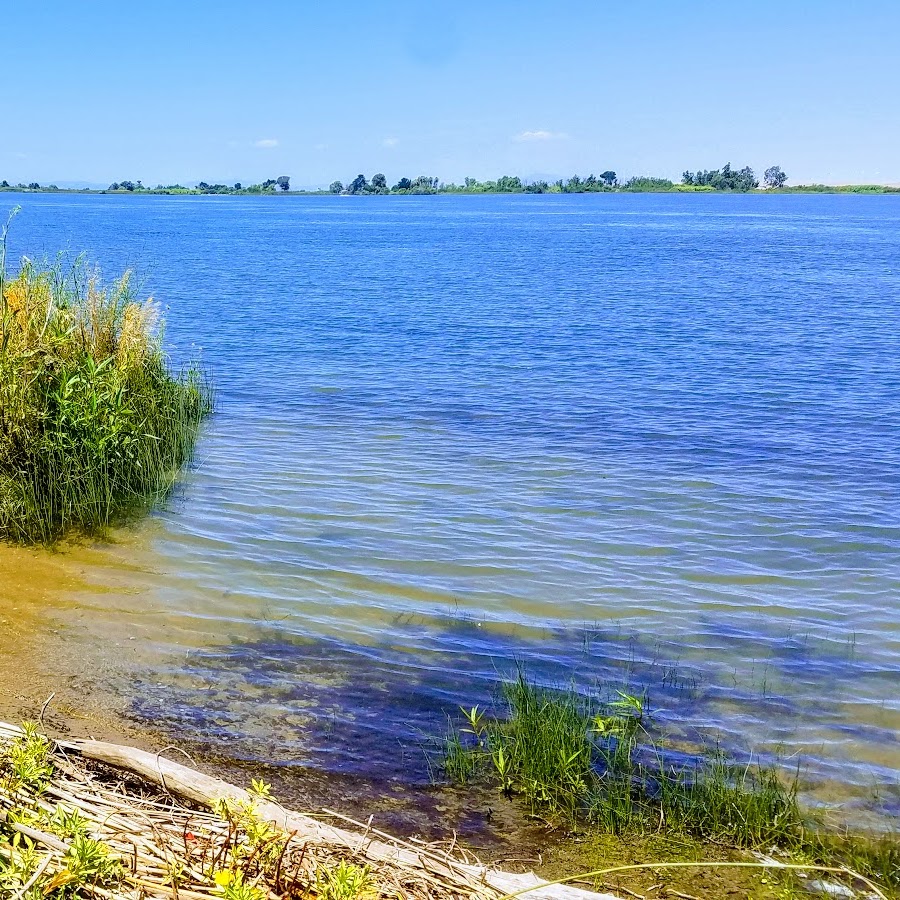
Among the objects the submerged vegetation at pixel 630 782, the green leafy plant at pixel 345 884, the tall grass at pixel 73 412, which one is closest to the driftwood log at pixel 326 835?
the green leafy plant at pixel 345 884

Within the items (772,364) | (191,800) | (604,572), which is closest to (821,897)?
(191,800)

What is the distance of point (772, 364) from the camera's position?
2294cm

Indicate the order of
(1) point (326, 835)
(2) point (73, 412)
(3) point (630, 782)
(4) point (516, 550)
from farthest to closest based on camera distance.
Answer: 1. (4) point (516, 550)
2. (2) point (73, 412)
3. (3) point (630, 782)
4. (1) point (326, 835)

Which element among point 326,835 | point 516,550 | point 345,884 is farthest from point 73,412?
point 345,884

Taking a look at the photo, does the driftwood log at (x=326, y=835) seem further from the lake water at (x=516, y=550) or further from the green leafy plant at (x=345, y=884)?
the lake water at (x=516, y=550)

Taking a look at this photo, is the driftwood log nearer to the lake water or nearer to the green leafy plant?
the green leafy plant

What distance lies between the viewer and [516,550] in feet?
33.9

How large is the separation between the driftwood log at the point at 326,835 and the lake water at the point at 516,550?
1.65 m

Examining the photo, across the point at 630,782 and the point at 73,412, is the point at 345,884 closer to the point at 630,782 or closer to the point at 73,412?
the point at 630,782

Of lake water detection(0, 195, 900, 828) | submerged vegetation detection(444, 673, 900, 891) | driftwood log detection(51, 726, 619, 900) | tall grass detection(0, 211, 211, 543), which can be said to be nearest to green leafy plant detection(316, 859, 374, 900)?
driftwood log detection(51, 726, 619, 900)

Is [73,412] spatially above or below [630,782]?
above

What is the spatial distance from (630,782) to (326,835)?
7.75 ft

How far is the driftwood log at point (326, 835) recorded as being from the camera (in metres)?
3.93

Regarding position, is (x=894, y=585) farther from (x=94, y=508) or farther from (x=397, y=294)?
(x=397, y=294)
